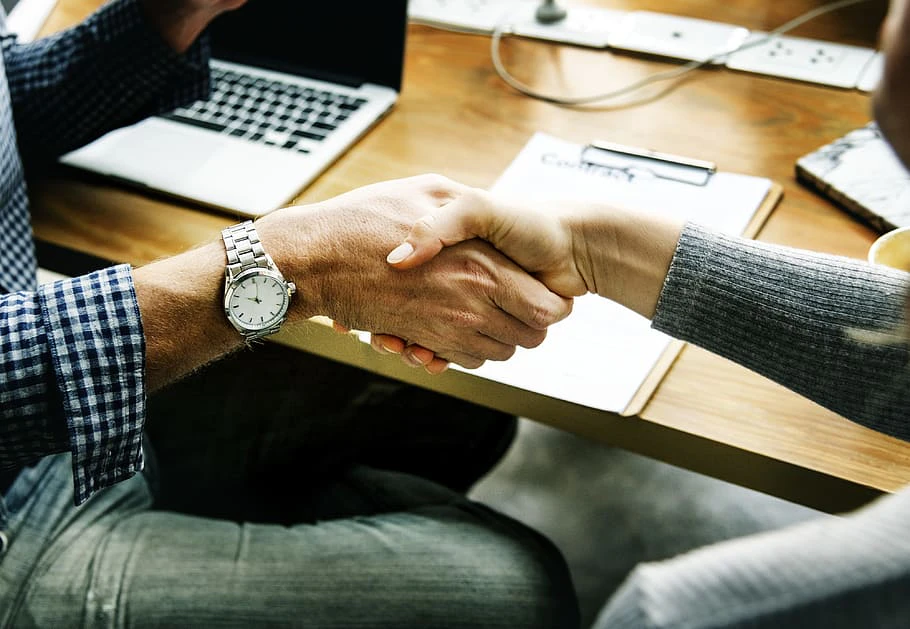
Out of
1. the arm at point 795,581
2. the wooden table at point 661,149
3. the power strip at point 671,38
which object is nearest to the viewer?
the arm at point 795,581

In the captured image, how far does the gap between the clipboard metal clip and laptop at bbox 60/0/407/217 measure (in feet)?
0.91

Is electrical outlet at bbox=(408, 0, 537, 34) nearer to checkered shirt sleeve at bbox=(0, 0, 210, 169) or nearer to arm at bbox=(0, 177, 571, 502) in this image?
checkered shirt sleeve at bbox=(0, 0, 210, 169)

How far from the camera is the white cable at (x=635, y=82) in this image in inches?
45.3

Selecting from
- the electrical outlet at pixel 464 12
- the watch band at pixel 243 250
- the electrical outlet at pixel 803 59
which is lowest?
the watch band at pixel 243 250

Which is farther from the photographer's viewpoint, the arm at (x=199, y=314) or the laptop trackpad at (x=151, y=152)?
the laptop trackpad at (x=151, y=152)

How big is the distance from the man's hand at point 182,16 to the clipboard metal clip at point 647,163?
439 millimetres

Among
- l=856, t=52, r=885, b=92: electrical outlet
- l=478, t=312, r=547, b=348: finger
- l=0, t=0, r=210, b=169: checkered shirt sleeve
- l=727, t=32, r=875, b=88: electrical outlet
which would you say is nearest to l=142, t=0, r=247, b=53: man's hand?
l=0, t=0, r=210, b=169: checkered shirt sleeve

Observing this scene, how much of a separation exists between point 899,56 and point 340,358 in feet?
1.88

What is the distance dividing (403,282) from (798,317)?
362mm

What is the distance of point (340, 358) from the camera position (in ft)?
2.87

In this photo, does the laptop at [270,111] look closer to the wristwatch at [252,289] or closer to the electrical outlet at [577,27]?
the wristwatch at [252,289]

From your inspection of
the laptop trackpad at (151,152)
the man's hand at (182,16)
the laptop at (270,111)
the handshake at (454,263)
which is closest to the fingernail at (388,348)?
the handshake at (454,263)

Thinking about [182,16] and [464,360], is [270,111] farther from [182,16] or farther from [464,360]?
[464,360]

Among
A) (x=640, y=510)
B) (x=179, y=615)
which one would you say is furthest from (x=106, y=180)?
(x=640, y=510)
